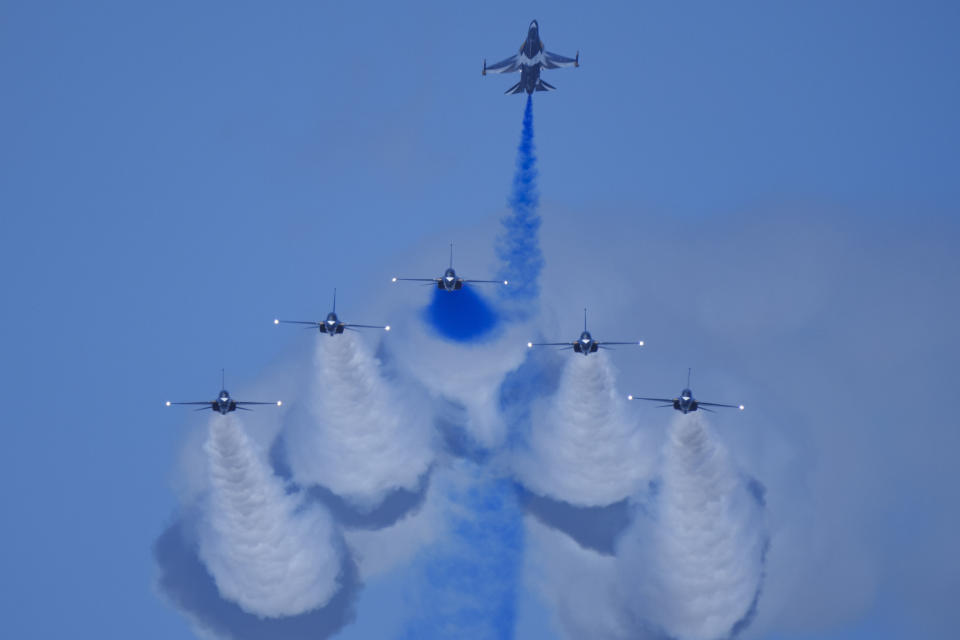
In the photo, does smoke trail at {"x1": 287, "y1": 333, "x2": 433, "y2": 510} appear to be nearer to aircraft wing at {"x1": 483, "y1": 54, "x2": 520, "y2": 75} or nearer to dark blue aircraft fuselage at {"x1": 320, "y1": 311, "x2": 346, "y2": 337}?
dark blue aircraft fuselage at {"x1": 320, "y1": 311, "x2": 346, "y2": 337}

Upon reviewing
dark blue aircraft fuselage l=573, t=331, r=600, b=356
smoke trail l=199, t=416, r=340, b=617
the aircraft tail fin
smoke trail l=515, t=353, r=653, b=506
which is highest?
the aircraft tail fin

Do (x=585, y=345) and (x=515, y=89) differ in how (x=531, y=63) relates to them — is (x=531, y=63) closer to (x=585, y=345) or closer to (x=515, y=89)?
(x=515, y=89)

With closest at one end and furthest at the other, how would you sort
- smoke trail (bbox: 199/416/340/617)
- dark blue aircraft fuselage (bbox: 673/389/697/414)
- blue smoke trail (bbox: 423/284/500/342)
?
1. dark blue aircraft fuselage (bbox: 673/389/697/414)
2. smoke trail (bbox: 199/416/340/617)
3. blue smoke trail (bbox: 423/284/500/342)

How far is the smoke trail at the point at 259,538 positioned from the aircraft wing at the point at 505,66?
86.8 feet

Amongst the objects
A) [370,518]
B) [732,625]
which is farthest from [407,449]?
[732,625]

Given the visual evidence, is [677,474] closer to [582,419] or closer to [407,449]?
[582,419]

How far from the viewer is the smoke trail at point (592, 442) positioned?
10262cm

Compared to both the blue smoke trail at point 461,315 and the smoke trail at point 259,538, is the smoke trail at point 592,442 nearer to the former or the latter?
the blue smoke trail at point 461,315

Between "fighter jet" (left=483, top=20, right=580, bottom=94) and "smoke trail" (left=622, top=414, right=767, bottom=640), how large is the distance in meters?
22.0

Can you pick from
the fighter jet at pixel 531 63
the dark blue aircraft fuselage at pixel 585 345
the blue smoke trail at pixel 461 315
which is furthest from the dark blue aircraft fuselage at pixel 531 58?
the dark blue aircraft fuselage at pixel 585 345

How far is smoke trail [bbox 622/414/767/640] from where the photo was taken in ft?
331

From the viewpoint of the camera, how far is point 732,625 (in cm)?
10256

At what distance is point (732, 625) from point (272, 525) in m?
27.8

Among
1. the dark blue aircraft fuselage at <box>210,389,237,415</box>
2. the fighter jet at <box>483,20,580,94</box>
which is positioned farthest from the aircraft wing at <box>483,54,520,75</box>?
the dark blue aircraft fuselage at <box>210,389,237,415</box>
